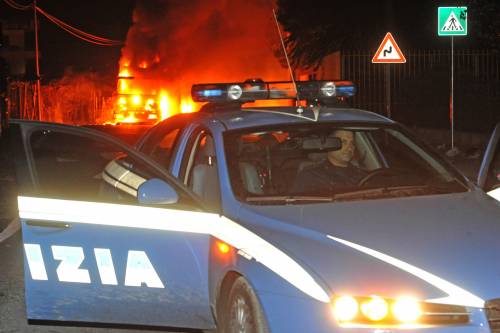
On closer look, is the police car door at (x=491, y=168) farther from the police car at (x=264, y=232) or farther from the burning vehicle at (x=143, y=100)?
the burning vehicle at (x=143, y=100)

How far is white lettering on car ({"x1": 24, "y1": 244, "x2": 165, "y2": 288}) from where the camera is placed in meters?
4.76

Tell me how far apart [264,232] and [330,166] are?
61.1 inches

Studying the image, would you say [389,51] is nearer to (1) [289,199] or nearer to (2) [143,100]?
(1) [289,199]

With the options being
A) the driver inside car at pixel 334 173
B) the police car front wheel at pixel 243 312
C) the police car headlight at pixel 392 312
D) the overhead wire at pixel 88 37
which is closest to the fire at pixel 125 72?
the overhead wire at pixel 88 37

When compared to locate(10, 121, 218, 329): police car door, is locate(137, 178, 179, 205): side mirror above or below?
above

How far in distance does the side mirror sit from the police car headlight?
1.24 m

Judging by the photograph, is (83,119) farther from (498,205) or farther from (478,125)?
(498,205)

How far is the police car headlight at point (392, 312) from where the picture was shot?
373 cm

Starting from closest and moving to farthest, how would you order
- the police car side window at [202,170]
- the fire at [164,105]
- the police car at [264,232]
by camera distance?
the police car at [264,232] → the police car side window at [202,170] → the fire at [164,105]

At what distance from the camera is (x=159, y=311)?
479 cm

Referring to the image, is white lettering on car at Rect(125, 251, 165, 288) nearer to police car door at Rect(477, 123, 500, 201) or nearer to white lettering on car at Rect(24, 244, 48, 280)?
white lettering on car at Rect(24, 244, 48, 280)

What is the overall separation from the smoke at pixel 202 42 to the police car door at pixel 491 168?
106ft

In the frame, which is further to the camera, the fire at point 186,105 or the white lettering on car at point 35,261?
the fire at point 186,105

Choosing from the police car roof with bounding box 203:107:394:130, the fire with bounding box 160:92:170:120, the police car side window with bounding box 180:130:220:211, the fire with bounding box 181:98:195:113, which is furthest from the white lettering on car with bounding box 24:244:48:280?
the fire with bounding box 160:92:170:120
